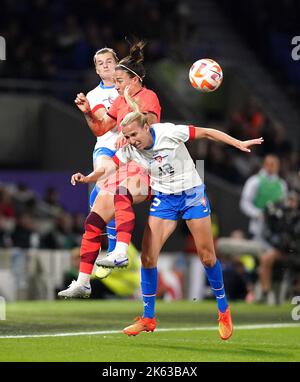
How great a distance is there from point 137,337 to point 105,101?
8.05 ft

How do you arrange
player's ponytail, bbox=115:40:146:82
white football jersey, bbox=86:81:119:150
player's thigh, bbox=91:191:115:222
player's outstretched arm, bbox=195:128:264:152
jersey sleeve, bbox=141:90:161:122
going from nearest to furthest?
player's outstretched arm, bbox=195:128:264:152 < jersey sleeve, bbox=141:90:161:122 < player's ponytail, bbox=115:40:146:82 < player's thigh, bbox=91:191:115:222 < white football jersey, bbox=86:81:119:150

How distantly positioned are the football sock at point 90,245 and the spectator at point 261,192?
274 inches

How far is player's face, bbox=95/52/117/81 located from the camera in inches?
466

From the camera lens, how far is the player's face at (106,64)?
11828mm

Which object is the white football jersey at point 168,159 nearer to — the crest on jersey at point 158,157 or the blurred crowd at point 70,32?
the crest on jersey at point 158,157

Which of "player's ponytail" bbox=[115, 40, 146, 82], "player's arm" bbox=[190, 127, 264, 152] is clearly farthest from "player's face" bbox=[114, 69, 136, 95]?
"player's arm" bbox=[190, 127, 264, 152]

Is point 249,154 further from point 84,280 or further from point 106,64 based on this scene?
point 84,280

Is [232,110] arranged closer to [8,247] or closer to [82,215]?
[82,215]

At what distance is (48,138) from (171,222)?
12.9 meters

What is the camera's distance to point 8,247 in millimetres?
18969

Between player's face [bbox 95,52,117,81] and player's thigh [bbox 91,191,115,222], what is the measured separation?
1403 mm

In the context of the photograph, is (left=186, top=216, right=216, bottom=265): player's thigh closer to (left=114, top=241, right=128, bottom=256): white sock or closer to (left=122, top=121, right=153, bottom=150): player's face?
(left=114, top=241, right=128, bottom=256): white sock

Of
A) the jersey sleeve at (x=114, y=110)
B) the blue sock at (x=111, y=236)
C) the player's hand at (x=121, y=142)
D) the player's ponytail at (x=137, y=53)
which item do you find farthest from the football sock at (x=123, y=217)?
the blue sock at (x=111, y=236)
